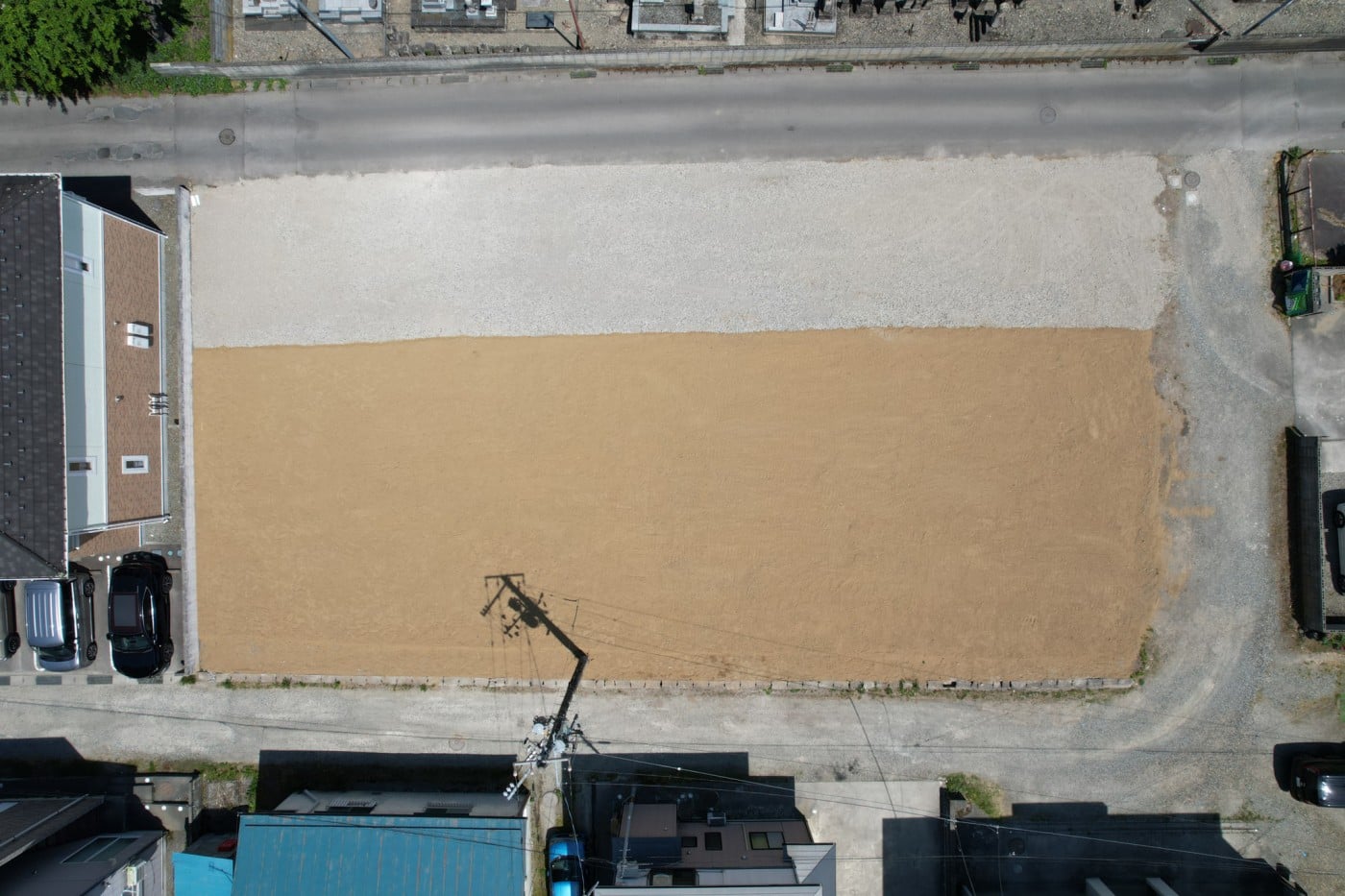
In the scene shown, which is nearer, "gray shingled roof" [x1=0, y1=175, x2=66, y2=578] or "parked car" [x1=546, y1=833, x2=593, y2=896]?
"gray shingled roof" [x1=0, y1=175, x2=66, y2=578]

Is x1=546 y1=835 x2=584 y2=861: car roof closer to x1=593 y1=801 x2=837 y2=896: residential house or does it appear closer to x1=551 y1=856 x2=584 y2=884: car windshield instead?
x1=551 y1=856 x2=584 y2=884: car windshield

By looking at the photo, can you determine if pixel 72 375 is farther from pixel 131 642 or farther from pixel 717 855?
pixel 717 855

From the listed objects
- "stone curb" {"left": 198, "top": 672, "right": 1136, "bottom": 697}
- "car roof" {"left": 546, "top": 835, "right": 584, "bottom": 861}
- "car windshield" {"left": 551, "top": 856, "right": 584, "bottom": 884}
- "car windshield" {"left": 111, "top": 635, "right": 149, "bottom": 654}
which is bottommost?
"car windshield" {"left": 551, "top": 856, "right": 584, "bottom": 884}

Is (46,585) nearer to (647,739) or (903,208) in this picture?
(647,739)

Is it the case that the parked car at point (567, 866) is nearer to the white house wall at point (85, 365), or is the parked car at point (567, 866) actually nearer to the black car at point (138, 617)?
the black car at point (138, 617)

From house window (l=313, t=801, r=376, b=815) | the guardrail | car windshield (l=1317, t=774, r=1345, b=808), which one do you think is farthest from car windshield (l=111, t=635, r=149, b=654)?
car windshield (l=1317, t=774, r=1345, b=808)

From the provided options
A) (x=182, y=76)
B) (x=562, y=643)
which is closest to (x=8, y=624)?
(x=562, y=643)

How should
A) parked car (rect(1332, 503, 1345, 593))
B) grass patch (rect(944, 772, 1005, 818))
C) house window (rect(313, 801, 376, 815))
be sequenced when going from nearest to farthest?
house window (rect(313, 801, 376, 815))
parked car (rect(1332, 503, 1345, 593))
grass patch (rect(944, 772, 1005, 818))

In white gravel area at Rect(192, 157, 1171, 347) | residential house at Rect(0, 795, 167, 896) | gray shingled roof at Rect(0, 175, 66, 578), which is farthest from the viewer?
white gravel area at Rect(192, 157, 1171, 347)

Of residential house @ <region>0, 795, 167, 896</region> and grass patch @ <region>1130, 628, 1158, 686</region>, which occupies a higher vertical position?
grass patch @ <region>1130, 628, 1158, 686</region>
